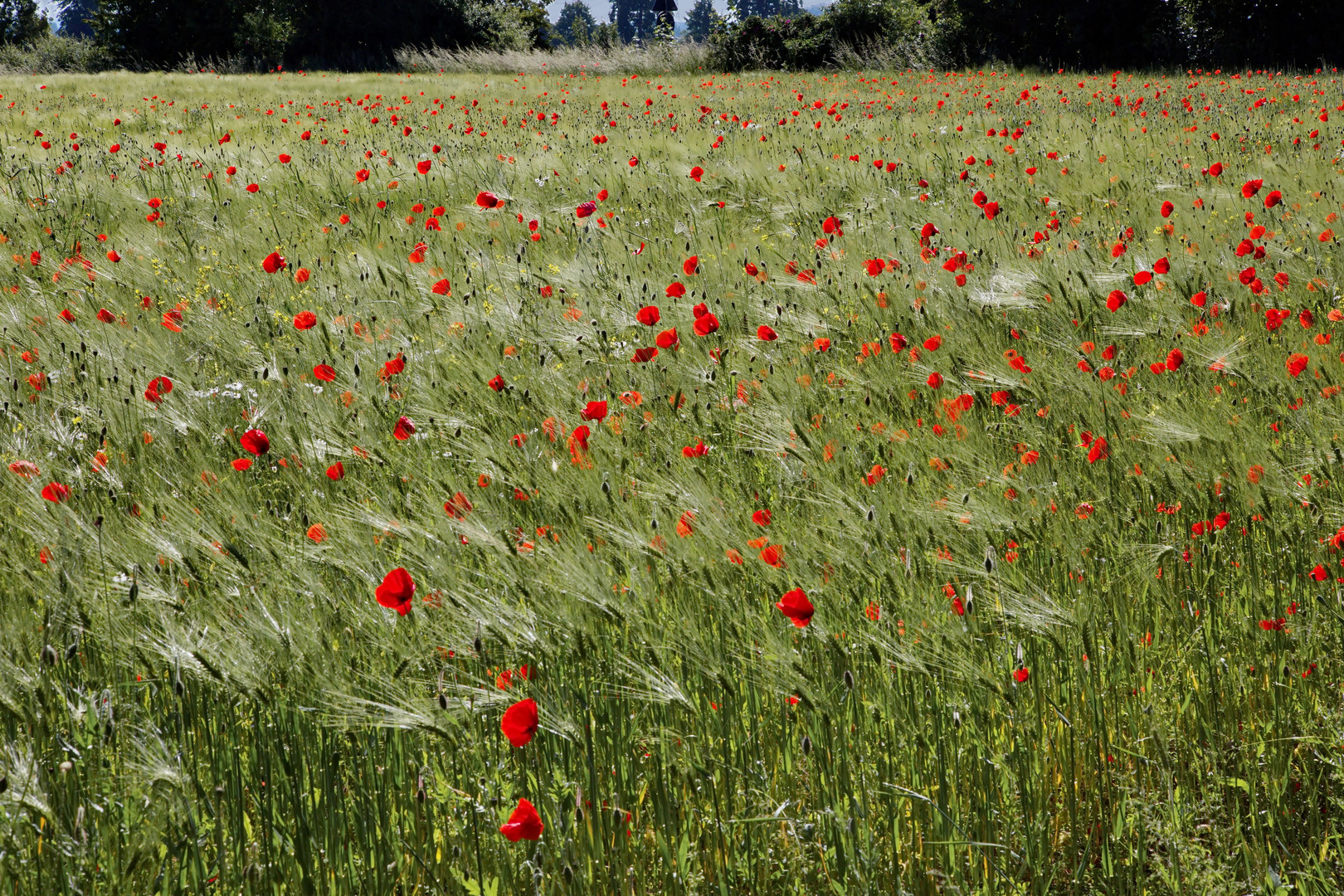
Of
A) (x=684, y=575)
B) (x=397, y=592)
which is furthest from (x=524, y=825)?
(x=684, y=575)

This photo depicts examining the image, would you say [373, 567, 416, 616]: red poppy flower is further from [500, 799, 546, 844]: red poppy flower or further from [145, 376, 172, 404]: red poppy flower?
[145, 376, 172, 404]: red poppy flower

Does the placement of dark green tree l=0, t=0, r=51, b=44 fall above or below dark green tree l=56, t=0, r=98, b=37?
below

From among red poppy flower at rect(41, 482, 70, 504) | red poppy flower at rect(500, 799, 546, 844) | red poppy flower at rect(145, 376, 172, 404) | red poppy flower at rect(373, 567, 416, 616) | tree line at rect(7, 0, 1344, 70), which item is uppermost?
tree line at rect(7, 0, 1344, 70)

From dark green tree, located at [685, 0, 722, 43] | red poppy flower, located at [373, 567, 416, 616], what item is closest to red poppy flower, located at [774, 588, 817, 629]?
red poppy flower, located at [373, 567, 416, 616]

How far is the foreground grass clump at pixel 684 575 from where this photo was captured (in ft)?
4.31

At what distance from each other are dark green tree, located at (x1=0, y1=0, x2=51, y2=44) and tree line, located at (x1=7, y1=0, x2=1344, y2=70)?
9805 millimetres

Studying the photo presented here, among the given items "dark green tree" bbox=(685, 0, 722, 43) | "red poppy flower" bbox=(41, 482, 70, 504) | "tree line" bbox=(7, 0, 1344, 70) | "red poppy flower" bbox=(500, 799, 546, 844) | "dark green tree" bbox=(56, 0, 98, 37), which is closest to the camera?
"red poppy flower" bbox=(500, 799, 546, 844)

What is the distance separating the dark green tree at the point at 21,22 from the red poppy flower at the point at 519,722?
4891 cm

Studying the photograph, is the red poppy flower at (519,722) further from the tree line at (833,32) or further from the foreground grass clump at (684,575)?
the tree line at (833,32)

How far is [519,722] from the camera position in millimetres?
1207

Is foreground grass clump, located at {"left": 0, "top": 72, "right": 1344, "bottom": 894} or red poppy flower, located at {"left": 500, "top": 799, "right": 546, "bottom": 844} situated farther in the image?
foreground grass clump, located at {"left": 0, "top": 72, "right": 1344, "bottom": 894}

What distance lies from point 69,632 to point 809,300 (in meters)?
2.78

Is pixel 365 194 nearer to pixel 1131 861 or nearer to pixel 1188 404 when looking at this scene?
pixel 1188 404

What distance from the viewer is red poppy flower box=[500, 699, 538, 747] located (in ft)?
3.93
